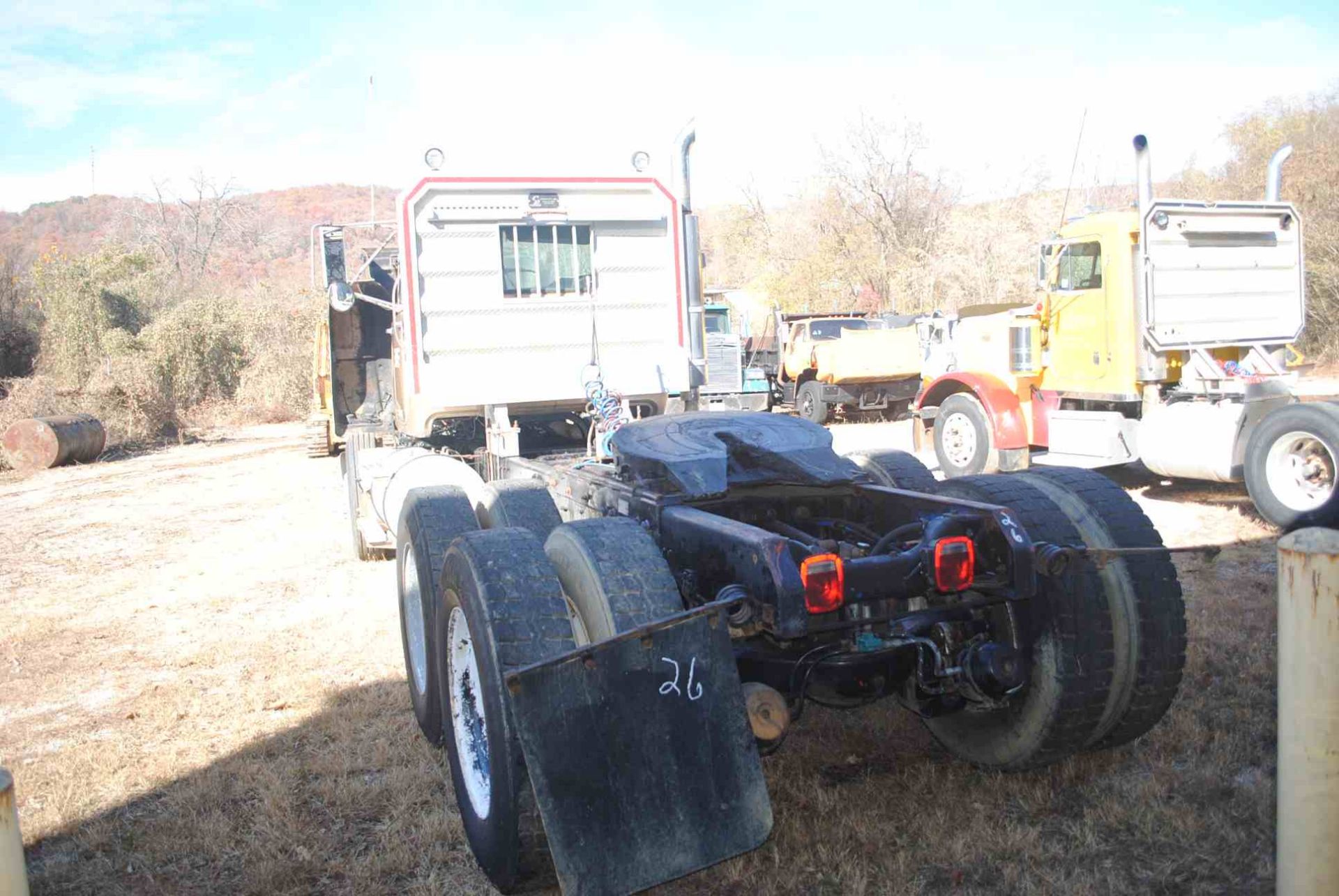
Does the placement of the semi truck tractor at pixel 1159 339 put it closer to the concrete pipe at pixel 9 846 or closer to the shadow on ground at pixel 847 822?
the shadow on ground at pixel 847 822

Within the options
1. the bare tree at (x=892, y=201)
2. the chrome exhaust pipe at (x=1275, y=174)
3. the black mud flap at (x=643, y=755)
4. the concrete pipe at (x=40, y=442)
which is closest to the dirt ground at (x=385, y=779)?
the black mud flap at (x=643, y=755)

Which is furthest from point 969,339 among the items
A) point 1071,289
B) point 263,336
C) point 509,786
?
point 263,336

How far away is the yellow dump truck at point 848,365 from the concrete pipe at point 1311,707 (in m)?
15.8

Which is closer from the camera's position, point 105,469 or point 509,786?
point 509,786

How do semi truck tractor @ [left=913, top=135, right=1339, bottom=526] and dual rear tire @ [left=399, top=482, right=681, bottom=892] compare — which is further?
semi truck tractor @ [left=913, top=135, right=1339, bottom=526]

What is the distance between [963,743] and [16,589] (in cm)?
760

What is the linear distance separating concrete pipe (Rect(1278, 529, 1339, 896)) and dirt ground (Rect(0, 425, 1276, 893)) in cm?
107

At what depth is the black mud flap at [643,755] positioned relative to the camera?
8.72 feet

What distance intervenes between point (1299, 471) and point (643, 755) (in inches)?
278

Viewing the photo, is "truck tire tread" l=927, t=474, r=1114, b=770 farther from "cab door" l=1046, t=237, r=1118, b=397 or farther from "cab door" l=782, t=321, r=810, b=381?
"cab door" l=782, t=321, r=810, b=381

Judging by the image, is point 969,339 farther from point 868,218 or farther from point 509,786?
point 868,218

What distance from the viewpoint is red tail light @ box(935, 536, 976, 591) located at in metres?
3.19

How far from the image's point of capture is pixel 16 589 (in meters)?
8.21

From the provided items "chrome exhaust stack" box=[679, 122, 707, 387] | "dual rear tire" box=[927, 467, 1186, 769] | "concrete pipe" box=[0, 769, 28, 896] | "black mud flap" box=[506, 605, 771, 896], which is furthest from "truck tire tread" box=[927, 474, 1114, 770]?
"chrome exhaust stack" box=[679, 122, 707, 387]
